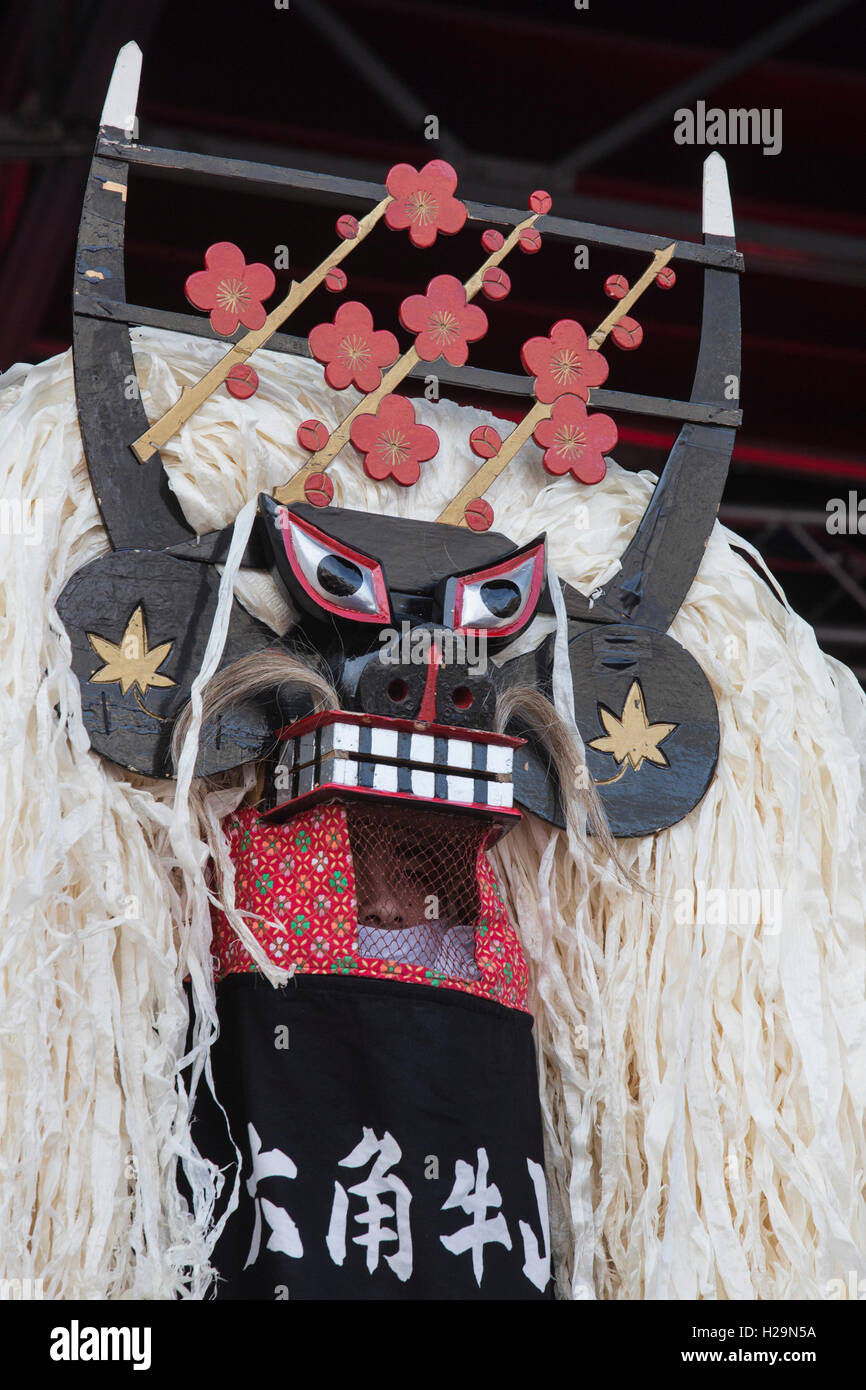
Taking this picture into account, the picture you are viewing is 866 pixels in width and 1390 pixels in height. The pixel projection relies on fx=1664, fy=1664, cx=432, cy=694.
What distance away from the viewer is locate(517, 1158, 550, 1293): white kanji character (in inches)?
57.1

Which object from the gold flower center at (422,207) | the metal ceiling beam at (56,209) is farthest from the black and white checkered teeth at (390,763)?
the metal ceiling beam at (56,209)

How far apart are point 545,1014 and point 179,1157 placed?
386 millimetres

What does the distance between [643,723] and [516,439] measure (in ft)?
1.05

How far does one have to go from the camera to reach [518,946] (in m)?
1.57

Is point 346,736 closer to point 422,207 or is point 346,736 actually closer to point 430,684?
A: point 430,684

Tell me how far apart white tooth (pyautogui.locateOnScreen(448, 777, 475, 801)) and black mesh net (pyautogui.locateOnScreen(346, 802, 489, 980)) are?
0.02 metres

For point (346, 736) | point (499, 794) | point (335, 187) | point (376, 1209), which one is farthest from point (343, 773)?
point (335, 187)

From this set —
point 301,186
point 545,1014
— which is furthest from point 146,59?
point 545,1014

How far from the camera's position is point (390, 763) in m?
Answer: 1.50

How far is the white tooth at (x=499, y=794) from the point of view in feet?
5.01

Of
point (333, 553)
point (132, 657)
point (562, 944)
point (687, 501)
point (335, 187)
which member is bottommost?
point (562, 944)

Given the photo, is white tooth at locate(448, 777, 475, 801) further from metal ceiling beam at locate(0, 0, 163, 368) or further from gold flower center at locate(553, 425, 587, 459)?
metal ceiling beam at locate(0, 0, 163, 368)

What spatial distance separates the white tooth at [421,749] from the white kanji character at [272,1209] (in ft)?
1.16

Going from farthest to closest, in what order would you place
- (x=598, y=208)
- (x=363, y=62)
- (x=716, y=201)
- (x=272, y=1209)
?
(x=598, y=208) < (x=363, y=62) < (x=716, y=201) < (x=272, y=1209)
